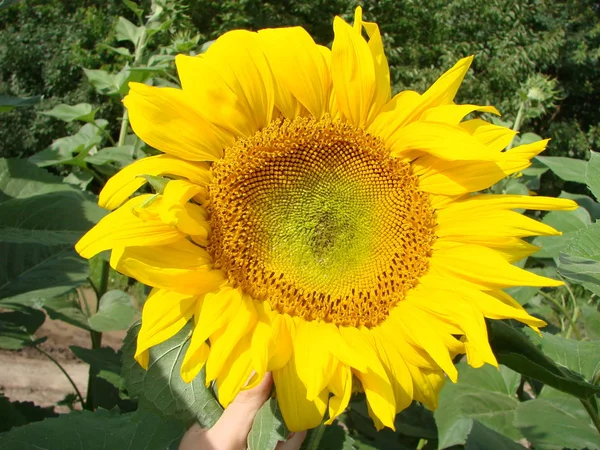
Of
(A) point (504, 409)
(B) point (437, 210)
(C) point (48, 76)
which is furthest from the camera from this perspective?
(C) point (48, 76)

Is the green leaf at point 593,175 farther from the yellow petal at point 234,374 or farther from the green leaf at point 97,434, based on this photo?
the green leaf at point 97,434

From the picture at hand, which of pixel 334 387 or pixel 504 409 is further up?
pixel 334 387

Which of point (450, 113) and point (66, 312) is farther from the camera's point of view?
point (66, 312)

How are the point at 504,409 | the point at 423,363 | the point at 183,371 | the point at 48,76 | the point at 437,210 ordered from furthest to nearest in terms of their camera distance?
the point at 48,76
the point at 504,409
the point at 437,210
the point at 423,363
the point at 183,371

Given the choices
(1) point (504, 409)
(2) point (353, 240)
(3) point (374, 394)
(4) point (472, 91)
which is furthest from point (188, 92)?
(4) point (472, 91)

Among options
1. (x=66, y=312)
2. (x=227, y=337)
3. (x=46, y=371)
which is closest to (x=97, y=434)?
(x=227, y=337)

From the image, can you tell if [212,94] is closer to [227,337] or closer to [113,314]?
[227,337]

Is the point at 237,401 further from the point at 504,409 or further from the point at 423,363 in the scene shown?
the point at 504,409
